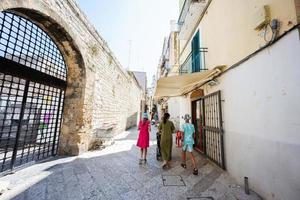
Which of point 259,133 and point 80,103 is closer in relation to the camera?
point 259,133

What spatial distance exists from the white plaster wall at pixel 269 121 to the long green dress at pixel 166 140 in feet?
5.66

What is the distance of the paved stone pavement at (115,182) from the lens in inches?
120

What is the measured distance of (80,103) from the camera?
18.5 feet

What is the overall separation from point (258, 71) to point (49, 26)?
5.34 m

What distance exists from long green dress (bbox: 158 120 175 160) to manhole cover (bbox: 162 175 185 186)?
79cm

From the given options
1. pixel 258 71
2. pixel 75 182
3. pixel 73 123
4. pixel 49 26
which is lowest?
pixel 75 182

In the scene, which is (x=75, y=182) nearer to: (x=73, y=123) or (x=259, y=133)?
(x=73, y=123)

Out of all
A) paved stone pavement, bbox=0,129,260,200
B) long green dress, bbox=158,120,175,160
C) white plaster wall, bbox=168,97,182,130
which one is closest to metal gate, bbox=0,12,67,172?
paved stone pavement, bbox=0,129,260,200

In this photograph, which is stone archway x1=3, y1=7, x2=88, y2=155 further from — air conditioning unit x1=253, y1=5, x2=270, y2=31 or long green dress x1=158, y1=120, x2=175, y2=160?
air conditioning unit x1=253, y1=5, x2=270, y2=31

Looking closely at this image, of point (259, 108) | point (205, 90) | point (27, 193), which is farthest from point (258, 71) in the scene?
point (27, 193)

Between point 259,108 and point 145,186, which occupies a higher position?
point 259,108

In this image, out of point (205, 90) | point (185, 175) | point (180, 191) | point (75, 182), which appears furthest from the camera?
point (205, 90)

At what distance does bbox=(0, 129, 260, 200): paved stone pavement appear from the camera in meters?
3.04

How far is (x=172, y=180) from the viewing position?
3805mm
